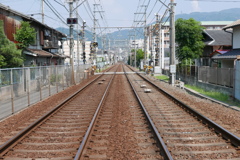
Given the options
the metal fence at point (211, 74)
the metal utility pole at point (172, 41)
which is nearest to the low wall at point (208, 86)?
the metal fence at point (211, 74)

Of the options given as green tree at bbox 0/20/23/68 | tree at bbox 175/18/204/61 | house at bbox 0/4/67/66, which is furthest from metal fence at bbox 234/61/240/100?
tree at bbox 175/18/204/61

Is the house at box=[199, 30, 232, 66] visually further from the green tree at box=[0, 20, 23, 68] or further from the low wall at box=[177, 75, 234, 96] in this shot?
the green tree at box=[0, 20, 23, 68]

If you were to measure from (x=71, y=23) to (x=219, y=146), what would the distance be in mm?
20165

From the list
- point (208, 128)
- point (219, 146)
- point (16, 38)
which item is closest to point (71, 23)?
point (16, 38)

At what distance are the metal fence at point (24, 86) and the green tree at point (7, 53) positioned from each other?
236cm

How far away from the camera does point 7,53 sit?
1777 centimetres

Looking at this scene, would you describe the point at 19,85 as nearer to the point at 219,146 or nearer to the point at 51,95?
the point at 51,95

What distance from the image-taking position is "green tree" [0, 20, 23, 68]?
17.3 m

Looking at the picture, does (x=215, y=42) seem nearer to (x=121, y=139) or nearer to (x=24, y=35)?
(x=24, y=35)

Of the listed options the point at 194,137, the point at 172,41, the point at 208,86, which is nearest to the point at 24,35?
the point at 172,41

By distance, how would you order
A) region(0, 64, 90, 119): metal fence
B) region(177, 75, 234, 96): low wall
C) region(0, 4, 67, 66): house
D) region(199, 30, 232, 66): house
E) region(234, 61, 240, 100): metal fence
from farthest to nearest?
region(199, 30, 232, 66): house, region(0, 4, 67, 66): house, region(177, 75, 234, 96): low wall, region(234, 61, 240, 100): metal fence, region(0, 64, 90, 119): metal fence

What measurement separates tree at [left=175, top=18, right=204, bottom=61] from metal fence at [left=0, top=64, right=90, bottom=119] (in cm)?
1522

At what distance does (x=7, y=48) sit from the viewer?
1742 cm

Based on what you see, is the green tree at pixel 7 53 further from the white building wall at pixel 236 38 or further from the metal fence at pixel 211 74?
the white building wall at pixel 236 38
